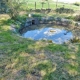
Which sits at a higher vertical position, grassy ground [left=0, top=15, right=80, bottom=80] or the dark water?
grassy ground [left=0, top=15, right=80, bottom=80]

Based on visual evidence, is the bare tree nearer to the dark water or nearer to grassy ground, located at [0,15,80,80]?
the dark water

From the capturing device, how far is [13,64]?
9.50 metres

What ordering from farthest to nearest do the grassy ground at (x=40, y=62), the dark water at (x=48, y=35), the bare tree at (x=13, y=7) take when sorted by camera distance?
the bare tree at (x=13, y=7) → the dark water at (x=48, y=35) → the grassy ground at (x=40, y=62)

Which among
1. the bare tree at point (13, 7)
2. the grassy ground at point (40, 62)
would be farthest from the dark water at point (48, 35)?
the grassy ground at point (40, 62)

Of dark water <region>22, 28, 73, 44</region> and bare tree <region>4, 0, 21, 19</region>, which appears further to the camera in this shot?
bare tree <region>4, 0, 21, 19</region>

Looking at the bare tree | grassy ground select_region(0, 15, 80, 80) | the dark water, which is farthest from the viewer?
the bare tree

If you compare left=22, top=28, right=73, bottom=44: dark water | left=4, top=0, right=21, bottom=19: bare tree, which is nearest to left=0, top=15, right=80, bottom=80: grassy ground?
left=22, top=28, right=73, bottom=44: dark water

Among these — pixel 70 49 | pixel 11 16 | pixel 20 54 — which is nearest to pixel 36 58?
pixel 20 54

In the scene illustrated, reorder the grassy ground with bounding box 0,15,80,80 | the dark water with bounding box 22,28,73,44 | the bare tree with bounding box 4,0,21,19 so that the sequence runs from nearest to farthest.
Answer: the grassy ground with bounding box 0,15,80,80, the dark water with bounding box 22,28,73,44, the bare tree with bounding box 4,0,21,19

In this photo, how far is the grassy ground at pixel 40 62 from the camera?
28.3 feet

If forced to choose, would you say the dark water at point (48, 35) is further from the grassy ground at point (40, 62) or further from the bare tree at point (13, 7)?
the grassy ground at point (40, 62)

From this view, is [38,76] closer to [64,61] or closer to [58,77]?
[58,77]

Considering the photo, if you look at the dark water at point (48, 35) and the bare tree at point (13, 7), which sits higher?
the bare tree at point (13, 7)

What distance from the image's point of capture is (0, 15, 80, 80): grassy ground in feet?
28.3
